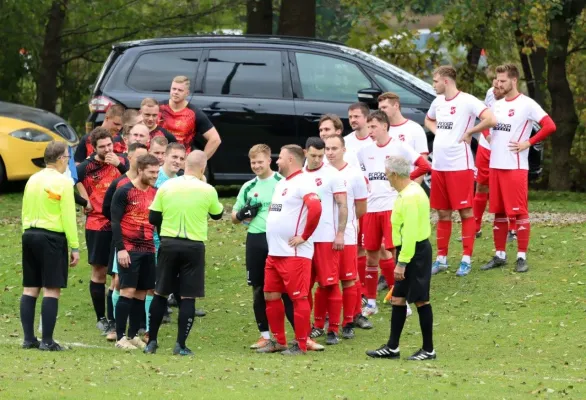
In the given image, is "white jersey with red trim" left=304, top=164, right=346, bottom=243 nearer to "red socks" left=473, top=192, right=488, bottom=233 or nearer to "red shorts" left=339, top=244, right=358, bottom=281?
"red shorts" left=339, top=244, right=358, bottom=281

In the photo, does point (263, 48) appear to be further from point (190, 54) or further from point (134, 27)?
point (134, 27)

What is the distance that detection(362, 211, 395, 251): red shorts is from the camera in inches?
523

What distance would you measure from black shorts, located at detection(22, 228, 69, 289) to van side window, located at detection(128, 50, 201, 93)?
7.13 m

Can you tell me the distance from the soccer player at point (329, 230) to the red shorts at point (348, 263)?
188 mm

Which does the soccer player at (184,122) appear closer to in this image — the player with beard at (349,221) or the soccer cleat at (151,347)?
the player with beard at (349,221)

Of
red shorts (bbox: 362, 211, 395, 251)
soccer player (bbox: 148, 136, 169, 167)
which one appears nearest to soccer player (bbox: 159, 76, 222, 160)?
soccer player (bbox: 148, 136, 169, 167)

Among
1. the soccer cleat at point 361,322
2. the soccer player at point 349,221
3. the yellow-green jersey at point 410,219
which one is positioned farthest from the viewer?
the soccer cleat at point 361,322

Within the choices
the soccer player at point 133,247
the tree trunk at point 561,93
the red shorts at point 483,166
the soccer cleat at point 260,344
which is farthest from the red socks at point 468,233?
the tree trunk at point 561,93

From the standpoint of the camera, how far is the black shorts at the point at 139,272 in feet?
39.0

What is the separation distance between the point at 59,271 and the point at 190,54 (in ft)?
26.0

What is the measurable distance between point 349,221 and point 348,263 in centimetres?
40

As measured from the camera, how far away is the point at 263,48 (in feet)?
62.3

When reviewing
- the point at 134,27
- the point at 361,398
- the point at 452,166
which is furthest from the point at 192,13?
the point at 361,398

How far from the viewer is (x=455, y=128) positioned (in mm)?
14594
